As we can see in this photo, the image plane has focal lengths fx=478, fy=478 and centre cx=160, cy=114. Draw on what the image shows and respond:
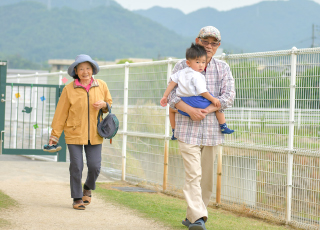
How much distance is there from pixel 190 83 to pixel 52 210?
2411 millimetres

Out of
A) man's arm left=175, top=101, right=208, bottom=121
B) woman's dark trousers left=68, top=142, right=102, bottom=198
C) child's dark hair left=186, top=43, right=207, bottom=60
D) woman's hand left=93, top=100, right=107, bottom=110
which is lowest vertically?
woman's dark trousers left=68, top=142, right=102, bottom=198

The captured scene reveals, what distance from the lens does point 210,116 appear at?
5.04m

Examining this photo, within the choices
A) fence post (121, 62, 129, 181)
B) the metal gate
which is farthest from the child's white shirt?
the metal gate

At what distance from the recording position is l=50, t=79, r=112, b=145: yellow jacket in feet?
19.5

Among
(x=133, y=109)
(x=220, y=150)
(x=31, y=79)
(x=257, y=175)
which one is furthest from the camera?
(x=31, y=79)

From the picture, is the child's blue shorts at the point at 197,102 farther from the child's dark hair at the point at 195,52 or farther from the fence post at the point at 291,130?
the fence post at the point at 291,130

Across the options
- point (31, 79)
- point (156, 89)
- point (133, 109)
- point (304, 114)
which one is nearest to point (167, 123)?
point (156, 89)

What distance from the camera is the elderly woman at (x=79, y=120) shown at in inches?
234

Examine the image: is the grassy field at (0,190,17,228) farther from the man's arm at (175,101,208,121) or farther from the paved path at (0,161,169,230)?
the man's arm at (175,101,208,121)

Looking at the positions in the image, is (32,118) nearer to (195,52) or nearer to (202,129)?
(202,129)

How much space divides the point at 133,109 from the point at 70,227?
176 inches

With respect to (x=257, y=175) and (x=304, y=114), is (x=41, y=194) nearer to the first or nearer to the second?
(x=257, y=175)

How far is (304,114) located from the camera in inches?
234

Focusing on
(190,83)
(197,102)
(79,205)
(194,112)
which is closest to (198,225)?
(194,112)
